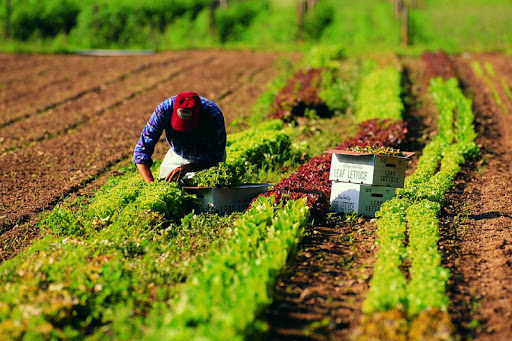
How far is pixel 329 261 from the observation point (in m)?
5.83

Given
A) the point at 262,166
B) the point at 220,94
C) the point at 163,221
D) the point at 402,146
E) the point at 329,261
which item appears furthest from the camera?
the point at 220,94

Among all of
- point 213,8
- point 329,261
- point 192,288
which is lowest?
point 329,261

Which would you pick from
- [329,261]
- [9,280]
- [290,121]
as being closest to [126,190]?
[9,280]

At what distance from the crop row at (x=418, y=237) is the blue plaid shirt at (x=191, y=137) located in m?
2.02

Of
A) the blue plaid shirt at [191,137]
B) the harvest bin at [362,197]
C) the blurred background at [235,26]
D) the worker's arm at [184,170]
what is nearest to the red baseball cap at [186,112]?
the blue plaid shirt at [191,137]

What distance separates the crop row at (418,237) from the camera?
14.8ft

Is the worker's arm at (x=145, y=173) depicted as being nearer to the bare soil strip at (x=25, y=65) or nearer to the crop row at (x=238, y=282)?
the crop row at (x=238, y=282)

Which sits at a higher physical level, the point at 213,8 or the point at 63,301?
the point at 213,8

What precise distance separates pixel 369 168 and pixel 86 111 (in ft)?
30.9

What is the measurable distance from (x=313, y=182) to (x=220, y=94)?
961 centimetres

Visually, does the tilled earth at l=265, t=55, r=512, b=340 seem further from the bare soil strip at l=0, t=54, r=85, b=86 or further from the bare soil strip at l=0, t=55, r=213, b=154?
the bare soil strip at l=0, t=54, r=85, b=86

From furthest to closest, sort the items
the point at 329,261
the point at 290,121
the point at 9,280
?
the point at 290,121
the point at 329,261
the point at 9,280

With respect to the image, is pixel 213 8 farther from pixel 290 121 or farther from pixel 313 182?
pixel 313 182

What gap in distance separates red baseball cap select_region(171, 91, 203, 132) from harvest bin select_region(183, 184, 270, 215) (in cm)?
70
